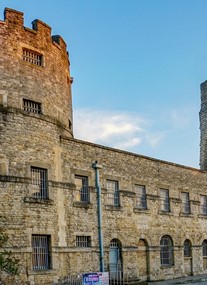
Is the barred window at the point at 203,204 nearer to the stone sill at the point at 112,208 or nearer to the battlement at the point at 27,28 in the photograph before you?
the stone sill at the point at 112,208

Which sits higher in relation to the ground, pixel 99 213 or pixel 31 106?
pixel 31 106

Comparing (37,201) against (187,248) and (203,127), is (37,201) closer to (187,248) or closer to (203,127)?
(187,248)

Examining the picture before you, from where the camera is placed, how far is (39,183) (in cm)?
2581

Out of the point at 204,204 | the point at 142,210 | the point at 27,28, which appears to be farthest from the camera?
the point at 204,204

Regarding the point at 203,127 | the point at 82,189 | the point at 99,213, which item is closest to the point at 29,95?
the point at 82,189

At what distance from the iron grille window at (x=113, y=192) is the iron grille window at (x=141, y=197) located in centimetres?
206

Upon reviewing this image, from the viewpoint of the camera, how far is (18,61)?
26.6m

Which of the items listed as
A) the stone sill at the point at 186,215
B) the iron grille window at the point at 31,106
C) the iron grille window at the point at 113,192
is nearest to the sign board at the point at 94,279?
the iron grille window at the point at 31,106

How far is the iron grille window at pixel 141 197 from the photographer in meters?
32.5

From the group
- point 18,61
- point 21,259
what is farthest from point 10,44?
point 21,259

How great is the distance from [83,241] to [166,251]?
8412 mm

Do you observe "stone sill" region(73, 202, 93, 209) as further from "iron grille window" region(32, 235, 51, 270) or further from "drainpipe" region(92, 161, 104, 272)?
"iron grille window" region(32, 235, 51, 270)

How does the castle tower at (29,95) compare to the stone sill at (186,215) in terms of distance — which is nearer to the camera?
the castle tower at (29,95)

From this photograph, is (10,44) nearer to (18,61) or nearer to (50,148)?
(18,61)
